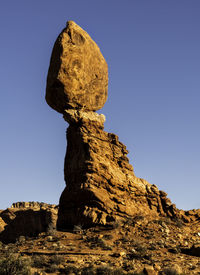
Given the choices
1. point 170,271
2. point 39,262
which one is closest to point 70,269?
point 39,262

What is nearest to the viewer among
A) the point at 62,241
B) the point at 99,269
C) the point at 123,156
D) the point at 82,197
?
the point at 99,269

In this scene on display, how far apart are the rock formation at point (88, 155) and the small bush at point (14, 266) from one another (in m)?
6.55

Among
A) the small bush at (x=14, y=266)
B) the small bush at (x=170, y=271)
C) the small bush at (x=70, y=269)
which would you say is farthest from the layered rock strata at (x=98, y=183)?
the small bush at (x=14, y=266)

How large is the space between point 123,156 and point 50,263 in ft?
37.2

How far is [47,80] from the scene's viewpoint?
76.5 ft

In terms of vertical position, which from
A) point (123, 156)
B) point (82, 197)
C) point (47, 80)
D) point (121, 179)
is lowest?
point (82, 197)

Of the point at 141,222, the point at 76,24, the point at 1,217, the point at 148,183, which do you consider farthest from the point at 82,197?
the point at 1,217

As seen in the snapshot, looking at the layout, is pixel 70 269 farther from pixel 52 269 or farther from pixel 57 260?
pixel 57 260

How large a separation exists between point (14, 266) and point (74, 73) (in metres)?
14.0

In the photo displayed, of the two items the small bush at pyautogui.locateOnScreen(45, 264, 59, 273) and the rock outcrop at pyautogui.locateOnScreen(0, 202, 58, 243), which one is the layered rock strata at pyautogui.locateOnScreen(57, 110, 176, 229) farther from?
the rock outcrop at pyautogui.locateOnScreen(0, 202, 58, 243)

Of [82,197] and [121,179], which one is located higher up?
[121,179]

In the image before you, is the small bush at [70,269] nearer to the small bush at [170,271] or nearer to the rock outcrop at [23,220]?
the small bush at [170,271]

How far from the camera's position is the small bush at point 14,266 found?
12.7 m

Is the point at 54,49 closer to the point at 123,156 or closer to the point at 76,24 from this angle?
the point at 76,24
